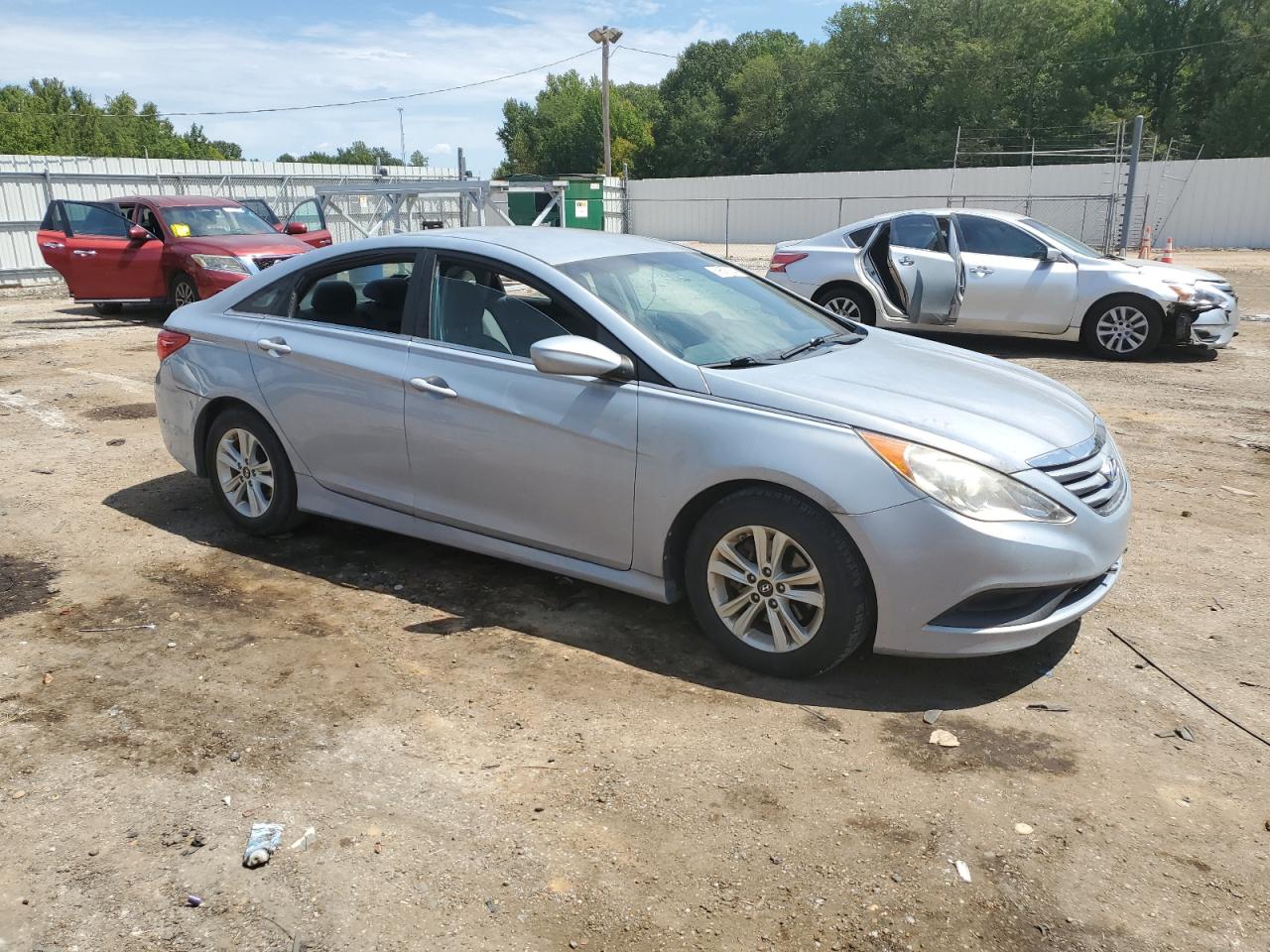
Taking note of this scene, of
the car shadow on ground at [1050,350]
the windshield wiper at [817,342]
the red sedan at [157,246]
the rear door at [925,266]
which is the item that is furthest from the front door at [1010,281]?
the red sedan at [157,246]

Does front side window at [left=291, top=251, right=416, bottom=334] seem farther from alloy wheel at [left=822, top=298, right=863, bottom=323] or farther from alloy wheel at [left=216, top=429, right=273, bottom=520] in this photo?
alloy wheel at [left=822, top=298, right=863, bottom=323]

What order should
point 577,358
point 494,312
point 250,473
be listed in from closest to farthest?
point 577,358
point 494,312
point 250,473

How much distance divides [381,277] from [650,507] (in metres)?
1.93

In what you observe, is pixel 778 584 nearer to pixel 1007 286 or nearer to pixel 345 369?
pixel 345 369

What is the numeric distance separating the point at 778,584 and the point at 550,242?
2012 millimetres

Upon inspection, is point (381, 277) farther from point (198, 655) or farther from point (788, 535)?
point (788, 535)

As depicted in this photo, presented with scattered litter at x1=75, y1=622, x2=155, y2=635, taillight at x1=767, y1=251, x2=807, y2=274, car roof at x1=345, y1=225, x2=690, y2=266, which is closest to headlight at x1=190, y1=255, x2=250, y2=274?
taillight at x1=767, y1=251, x2=807, y2=274

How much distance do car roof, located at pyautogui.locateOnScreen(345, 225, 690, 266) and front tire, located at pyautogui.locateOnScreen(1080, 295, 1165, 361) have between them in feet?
23.6

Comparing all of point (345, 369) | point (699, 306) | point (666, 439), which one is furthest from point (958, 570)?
point (345, 369)

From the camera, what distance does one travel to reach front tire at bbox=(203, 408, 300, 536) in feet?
17.0

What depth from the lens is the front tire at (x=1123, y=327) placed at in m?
10.5

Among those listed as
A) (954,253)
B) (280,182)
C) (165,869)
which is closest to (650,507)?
(165,869)

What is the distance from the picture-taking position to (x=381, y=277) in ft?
16.1

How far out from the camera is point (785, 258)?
464 inches
